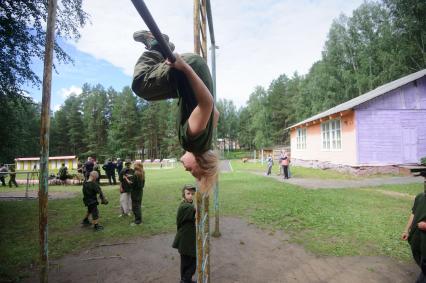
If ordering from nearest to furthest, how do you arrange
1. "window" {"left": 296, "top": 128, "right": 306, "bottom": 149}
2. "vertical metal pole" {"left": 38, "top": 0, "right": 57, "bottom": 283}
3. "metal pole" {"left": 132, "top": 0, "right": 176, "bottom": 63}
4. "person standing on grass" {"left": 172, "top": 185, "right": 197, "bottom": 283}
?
1. "metal pole" {"left": 132, "top": 0, "right": 176, "bottom": 63}
2. "vertical metal pole" {"left": 38, "top": 0, "right": 57, "bottom": 283}
3. "person standing on grass" {"left": 172, "top": 185, "right": 197, "bottom": 283}
4. "window" {"left": 296, "top": 128, "right": 306, "bottom": 149}

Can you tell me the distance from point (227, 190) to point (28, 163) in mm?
41006

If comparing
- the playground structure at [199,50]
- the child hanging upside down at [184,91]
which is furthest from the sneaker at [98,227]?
the child hanging upside down at [184,91]

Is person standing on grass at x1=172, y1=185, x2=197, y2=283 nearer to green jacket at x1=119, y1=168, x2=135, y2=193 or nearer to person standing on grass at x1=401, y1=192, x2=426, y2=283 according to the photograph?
person standing on grass at x1=401, y1=192, x2=426, y2=283

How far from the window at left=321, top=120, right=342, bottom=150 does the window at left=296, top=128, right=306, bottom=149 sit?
547cm

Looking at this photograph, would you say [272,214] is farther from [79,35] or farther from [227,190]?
[79,35]

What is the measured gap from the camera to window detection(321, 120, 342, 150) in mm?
21141

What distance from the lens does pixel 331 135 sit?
22.4m

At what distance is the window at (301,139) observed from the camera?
29734mm

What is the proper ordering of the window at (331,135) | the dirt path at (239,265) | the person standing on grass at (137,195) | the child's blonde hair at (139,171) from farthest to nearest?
the window at (331,135) < the child's blonde hair at (139,171) < the person standing on grass at (137,195) < the dirt path at (239,265)

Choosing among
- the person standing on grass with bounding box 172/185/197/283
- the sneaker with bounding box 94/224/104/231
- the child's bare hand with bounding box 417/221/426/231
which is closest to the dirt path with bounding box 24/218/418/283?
the person standing on grass with bounding box 172/185/197/283

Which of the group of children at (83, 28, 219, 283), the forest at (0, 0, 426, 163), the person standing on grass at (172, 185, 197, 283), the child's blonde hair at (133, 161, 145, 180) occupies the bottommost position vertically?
the person standing on grass at (172, 185, 197, 283)

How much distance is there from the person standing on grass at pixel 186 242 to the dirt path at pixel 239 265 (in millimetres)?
464

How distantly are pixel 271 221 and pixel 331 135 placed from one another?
16.2 metres

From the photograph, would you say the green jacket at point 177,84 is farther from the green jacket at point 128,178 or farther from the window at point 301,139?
the window at point 301,139
